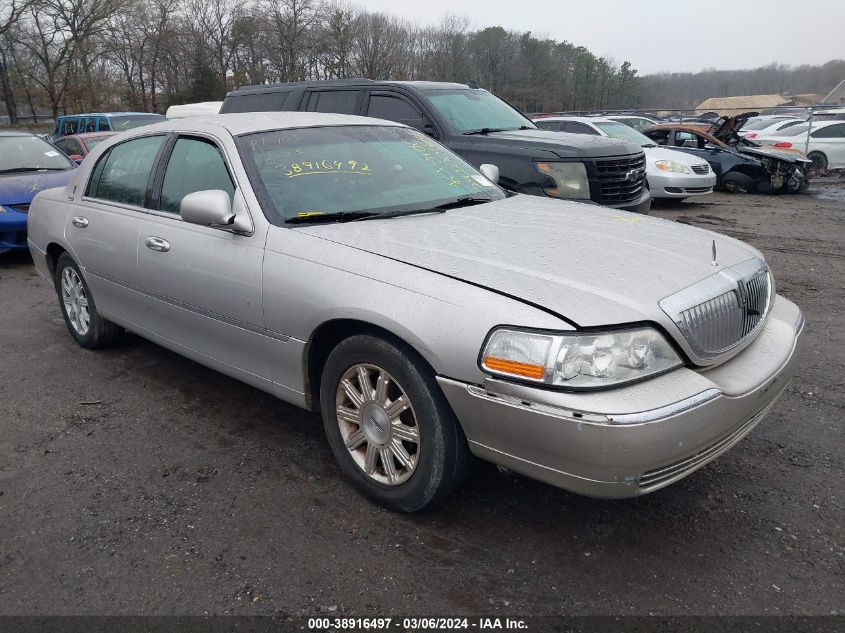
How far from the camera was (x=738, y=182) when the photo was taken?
14195 mm

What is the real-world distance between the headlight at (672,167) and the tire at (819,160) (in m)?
7.95

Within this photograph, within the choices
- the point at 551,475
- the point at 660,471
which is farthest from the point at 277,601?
the point at 660,471

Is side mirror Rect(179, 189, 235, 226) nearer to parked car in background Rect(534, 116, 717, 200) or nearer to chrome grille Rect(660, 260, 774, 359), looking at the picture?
chrome grille Rect(660, 260, 774, 359)

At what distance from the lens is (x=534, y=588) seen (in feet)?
7.95

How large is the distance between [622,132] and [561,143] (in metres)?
6.50

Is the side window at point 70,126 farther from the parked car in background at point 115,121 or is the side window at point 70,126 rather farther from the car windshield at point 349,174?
the car windshield at point 349,174

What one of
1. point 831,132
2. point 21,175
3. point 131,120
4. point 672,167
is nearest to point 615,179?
point 672,167

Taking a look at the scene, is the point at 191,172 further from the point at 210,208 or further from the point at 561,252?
the point at 561,252

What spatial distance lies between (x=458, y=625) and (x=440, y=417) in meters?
0.72

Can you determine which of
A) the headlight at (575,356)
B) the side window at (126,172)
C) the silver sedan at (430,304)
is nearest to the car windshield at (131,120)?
the side window at (126,172)

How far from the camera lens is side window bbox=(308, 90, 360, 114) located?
7.73m

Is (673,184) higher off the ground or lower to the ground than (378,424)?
lower

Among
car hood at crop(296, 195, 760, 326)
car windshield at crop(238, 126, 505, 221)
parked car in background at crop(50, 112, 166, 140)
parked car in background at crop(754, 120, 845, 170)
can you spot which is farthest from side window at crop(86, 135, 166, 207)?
parked car in background at crop(754, 120, 845, 170)

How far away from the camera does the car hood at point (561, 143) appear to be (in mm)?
6766
